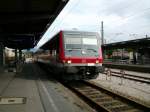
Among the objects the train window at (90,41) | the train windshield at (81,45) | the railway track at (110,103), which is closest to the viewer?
the railway track at (110,103)

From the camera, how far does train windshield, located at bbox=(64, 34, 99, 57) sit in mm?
15812

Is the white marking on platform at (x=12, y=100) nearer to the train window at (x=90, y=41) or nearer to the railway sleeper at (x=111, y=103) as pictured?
the railway sleeper at (x=111, y=103)

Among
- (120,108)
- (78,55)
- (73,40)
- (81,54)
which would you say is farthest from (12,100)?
(73,40)

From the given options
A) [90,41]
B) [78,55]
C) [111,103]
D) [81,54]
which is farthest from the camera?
[90,41]

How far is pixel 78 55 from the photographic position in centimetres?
1570

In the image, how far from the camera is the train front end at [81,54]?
15.4 m

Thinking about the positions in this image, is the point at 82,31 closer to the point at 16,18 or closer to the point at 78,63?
the point at 78,63

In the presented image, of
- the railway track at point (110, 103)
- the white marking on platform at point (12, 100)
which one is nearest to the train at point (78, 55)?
the railway track at point (110, 103)

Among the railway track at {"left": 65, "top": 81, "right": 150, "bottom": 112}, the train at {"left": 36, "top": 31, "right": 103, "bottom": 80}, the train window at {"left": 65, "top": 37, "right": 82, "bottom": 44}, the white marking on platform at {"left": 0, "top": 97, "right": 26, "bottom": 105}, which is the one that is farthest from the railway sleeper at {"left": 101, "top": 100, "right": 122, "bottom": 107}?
the train window at {"left": 65, "top": 37, "right": 82, "bottom": 44}

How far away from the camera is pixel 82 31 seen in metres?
16.4

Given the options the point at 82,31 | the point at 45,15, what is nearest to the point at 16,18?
the point at 45,15

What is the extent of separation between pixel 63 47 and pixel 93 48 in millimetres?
1694

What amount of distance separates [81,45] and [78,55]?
0.71 metres

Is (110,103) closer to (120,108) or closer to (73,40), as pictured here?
(120,108)
